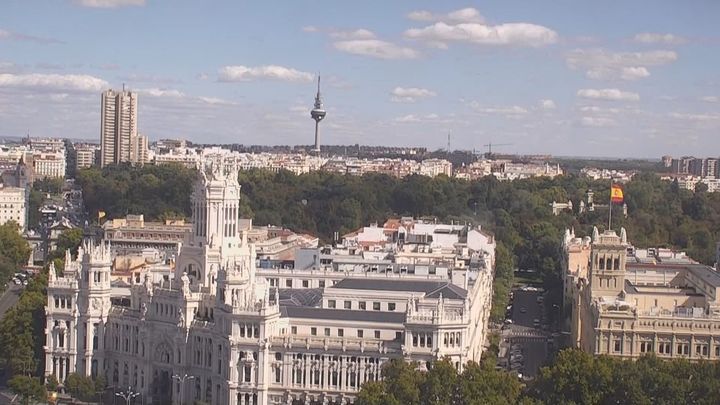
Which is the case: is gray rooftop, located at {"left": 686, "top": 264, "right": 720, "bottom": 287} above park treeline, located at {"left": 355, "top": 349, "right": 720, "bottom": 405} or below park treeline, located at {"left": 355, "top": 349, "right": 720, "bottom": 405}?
above

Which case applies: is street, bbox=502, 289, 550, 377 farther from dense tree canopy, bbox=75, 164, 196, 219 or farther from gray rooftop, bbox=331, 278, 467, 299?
dense tree canopy, bbox=75, 164, 196, 219

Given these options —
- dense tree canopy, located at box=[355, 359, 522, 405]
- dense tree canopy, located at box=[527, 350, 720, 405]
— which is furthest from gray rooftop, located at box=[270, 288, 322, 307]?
dense tree canopy, located at box=[527, 350, 720, 405]

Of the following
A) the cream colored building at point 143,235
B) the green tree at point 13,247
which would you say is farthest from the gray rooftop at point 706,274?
the green tree at point 13,247

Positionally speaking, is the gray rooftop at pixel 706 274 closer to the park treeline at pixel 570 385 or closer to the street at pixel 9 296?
the park treeline at pixel 570 385

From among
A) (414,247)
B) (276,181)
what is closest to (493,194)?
(276,181)

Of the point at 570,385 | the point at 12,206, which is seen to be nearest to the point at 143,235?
the point at 12,206

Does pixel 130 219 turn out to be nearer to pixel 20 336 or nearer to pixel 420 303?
pixel 20 336
